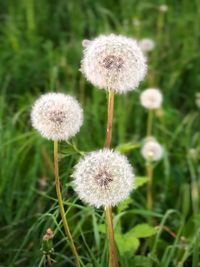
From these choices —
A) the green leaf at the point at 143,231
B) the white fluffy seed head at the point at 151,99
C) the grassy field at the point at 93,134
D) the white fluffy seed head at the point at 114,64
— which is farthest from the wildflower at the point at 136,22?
the white fluffy seed head at the point at 114,64

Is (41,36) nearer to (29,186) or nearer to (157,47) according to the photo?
(157,47)

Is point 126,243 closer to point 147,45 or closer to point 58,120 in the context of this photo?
point 58,120

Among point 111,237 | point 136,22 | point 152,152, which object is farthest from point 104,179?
point 136,22

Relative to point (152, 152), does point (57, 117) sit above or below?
above

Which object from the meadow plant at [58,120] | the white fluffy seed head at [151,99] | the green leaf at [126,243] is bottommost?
the green leaf at [126,243]

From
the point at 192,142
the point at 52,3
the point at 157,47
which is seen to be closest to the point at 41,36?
the point at 52,3

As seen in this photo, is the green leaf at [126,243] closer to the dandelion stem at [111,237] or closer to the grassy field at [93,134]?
the grassy field at [93,134]
